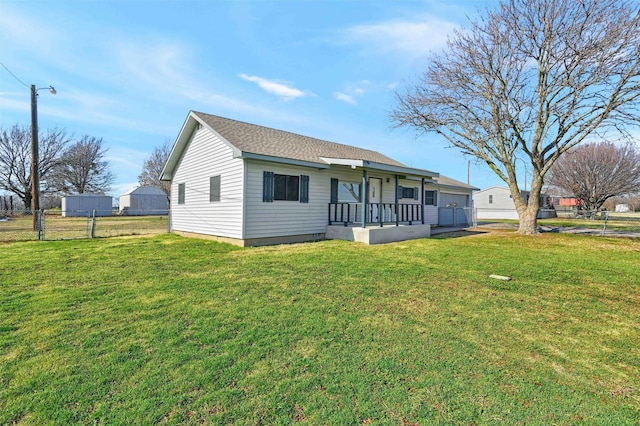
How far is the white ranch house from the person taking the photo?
975cm

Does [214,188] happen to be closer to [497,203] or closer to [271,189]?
[271,189]

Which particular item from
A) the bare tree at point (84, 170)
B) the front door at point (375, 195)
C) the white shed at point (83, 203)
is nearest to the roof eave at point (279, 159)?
the front door at point (375, 195)

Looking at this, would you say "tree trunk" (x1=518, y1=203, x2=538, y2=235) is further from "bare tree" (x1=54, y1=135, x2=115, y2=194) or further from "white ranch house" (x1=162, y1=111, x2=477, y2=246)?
"bare tree" (x1=54, y1=135, x2=115, y2=194)

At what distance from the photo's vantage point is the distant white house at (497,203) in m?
32.6

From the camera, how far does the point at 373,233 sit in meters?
10.3

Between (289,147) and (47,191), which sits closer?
(289,147)

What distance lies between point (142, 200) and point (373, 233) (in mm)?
29744

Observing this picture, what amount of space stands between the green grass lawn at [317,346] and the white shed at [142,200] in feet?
92.3

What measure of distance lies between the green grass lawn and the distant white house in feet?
96.0

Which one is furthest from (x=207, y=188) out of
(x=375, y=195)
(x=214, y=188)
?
(x=375, y=195)

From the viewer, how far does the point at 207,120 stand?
36.3ft

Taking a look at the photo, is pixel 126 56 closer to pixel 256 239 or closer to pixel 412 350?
pixel 256 239

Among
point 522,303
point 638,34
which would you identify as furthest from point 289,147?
point 638,34

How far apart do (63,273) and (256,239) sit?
4.80m
